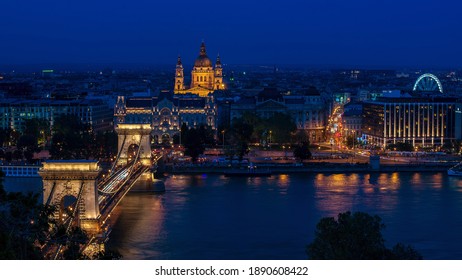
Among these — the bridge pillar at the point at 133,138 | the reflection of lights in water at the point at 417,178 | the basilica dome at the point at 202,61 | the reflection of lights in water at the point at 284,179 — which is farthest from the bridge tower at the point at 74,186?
the basilica dome at the point at 202,61

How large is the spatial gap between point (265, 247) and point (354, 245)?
2.99 m

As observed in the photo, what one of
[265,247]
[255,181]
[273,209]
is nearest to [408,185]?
[255,181]

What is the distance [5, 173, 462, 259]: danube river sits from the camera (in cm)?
867

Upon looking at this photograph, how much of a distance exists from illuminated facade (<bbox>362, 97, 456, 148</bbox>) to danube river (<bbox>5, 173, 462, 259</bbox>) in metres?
4.96

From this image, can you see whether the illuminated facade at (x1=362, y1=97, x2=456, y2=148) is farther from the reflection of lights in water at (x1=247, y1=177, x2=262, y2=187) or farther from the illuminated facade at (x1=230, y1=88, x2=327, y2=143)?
the reflection of lights in water at (x1=247, y1=177, x2=262, y2=187)

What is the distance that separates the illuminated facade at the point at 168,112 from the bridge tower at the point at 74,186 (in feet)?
39.0

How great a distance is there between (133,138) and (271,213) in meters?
4.80

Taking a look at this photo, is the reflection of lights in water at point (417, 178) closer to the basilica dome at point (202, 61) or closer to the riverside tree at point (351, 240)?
the riverside tree at point (351, 240)

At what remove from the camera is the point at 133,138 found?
1507cm

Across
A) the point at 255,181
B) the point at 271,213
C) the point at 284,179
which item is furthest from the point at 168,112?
the point at 271,213

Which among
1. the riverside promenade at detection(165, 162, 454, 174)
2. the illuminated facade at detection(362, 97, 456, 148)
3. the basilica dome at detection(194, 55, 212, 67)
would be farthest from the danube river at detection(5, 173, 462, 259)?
the basilica dome at detection(194, 55, 212, 67)

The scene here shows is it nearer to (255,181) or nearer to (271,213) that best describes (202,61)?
(255,181)

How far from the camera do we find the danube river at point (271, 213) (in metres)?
8.67

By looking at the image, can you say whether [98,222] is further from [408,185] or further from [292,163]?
[292,163]
